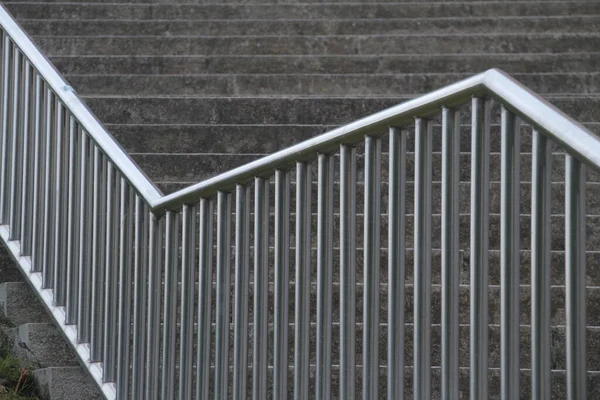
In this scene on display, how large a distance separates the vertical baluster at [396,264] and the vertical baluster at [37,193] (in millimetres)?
1970

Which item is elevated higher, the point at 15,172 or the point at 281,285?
the point at 15,172

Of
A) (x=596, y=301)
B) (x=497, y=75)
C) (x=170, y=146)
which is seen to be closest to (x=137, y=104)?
(x=170, y=146)

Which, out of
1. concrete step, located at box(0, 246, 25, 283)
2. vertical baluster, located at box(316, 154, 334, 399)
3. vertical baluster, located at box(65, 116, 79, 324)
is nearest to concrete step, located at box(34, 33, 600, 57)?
concrete step, located at box(0, 246, 25, 283)

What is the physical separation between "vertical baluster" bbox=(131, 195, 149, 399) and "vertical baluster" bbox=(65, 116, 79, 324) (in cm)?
35

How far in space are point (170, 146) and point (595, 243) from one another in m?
2.38

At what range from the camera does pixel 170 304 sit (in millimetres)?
3656

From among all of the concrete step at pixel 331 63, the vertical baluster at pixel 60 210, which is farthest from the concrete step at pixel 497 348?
the concrete step at pixel 331 63

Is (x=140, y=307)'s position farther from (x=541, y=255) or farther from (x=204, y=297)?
(x=541, y=255)

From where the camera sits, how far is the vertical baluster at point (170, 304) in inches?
143

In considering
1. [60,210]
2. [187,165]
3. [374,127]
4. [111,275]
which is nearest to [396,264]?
[374,127]

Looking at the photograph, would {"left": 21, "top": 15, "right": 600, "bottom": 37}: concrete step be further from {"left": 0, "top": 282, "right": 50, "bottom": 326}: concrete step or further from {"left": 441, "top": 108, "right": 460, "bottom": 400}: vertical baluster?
{"left": 441, "top": 108, "right": 460, "bottom": 400}: vertical baluster

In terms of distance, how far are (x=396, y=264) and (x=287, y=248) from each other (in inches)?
18.5

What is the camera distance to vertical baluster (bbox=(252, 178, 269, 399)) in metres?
3.17

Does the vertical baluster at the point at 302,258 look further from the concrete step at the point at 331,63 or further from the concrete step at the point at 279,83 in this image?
the concrete step at the point at 331,63
